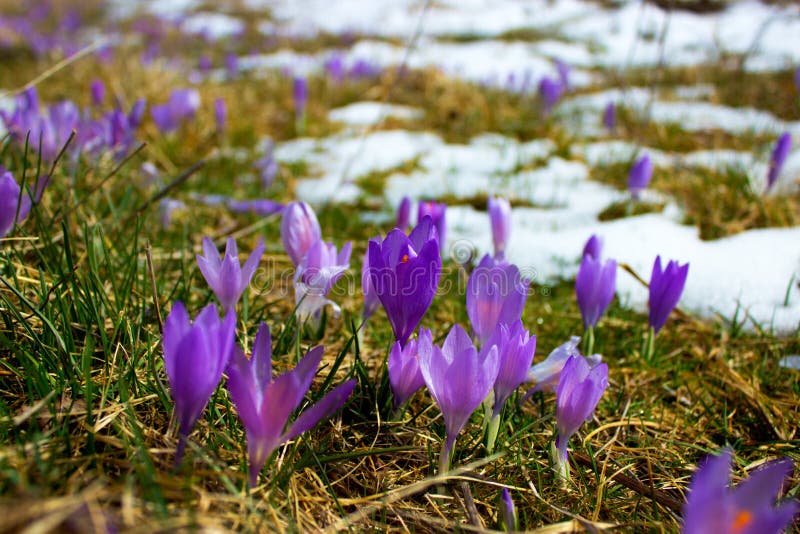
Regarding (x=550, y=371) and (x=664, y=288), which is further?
(x=664, y=288)

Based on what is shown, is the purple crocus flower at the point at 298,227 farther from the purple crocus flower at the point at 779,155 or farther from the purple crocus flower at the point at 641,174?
the purple crocus flower at the point at 779,155

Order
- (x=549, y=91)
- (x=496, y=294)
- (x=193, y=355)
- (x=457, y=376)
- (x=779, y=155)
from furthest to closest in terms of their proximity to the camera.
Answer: (x=549, y=91), (x=779, y=155), (x=496, y=294), (x=457, y=376), (x=193, y=355)

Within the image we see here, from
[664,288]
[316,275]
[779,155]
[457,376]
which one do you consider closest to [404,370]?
[457,376]

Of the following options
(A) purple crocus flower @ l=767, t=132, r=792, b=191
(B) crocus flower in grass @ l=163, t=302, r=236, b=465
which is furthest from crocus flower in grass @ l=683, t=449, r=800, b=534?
(A) purple crocus flower @ l=767, t=132, r=792, b=191

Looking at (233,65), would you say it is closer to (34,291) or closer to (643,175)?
(643,175)

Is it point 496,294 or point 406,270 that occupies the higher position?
point 406,270

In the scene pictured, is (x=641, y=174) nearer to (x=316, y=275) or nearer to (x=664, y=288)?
(x=664, y=288)

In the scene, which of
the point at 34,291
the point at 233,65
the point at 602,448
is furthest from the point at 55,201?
the point at 233,65

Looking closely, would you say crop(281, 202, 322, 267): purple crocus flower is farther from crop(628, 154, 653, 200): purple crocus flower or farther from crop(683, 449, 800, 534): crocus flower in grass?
crop(628, 154, 653, 200): purple crocus flower
